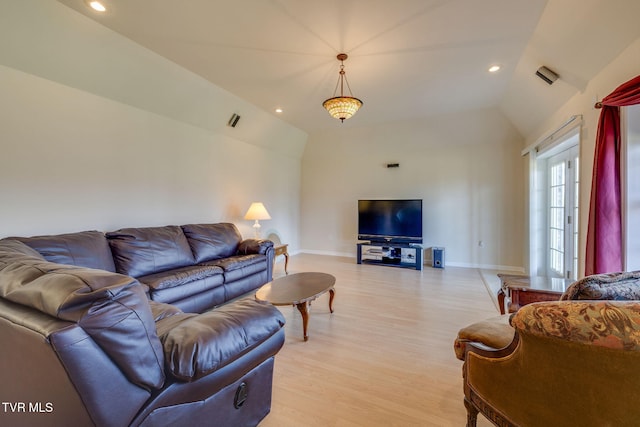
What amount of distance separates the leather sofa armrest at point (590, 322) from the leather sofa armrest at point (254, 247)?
3.41m

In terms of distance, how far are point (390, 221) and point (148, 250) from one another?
442 cm

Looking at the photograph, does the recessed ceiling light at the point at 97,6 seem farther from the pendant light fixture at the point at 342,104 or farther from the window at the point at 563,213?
the window at the point at 563,213

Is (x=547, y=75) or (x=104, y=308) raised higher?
(x=547, y=75)

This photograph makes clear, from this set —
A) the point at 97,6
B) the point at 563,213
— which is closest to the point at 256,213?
the point at 97,6

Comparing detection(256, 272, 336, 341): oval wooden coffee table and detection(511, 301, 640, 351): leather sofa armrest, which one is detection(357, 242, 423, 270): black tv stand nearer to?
detection(256, 272, 336, 341): oval wooden coffee table

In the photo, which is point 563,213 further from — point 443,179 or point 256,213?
point 256,213

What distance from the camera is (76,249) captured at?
2.53 meters

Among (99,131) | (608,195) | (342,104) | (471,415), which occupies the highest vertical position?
(342,104)

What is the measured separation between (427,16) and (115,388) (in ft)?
10.6

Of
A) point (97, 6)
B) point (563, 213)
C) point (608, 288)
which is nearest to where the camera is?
point (608, 288)

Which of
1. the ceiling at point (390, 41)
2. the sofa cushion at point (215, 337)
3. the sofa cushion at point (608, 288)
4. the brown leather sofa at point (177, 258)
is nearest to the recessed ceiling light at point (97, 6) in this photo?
the ceiling at point (390, 41)

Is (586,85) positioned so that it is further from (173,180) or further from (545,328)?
(173,180)

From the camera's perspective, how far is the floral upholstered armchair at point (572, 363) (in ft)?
2.81

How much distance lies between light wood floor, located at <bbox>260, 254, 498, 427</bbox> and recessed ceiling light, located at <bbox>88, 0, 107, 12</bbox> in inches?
130
